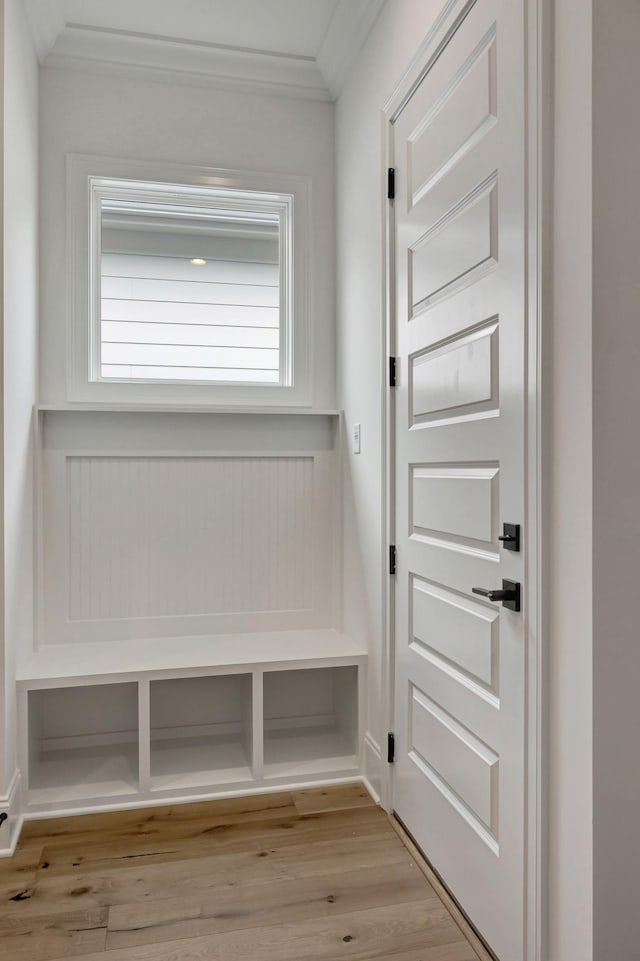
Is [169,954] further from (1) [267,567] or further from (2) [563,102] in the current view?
(2) [563,102]

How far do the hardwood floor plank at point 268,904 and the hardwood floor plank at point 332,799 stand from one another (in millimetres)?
384

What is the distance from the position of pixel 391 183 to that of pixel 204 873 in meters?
2.20

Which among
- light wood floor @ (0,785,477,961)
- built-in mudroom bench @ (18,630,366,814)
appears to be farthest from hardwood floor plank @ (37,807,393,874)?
built-in mudroom bench @ (18,630,366,814)

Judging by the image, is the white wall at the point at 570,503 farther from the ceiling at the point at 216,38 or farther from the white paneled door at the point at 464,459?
the ceiling at the point at 216,38

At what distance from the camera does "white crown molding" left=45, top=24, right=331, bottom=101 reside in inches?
99.7

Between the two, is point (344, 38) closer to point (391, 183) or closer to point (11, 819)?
point (391, 183)

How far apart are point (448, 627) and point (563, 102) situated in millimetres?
1242

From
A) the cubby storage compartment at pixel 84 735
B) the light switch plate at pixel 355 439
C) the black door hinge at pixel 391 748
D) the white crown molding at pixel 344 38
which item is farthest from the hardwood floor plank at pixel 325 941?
the white crown molding at pixel 344 38

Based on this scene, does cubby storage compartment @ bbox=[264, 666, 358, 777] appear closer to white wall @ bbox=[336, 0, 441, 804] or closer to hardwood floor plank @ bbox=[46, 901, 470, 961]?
white wall @ bbox=[336, 0, 441, 804]

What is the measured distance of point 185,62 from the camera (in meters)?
2.63

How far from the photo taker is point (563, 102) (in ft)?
4.17
